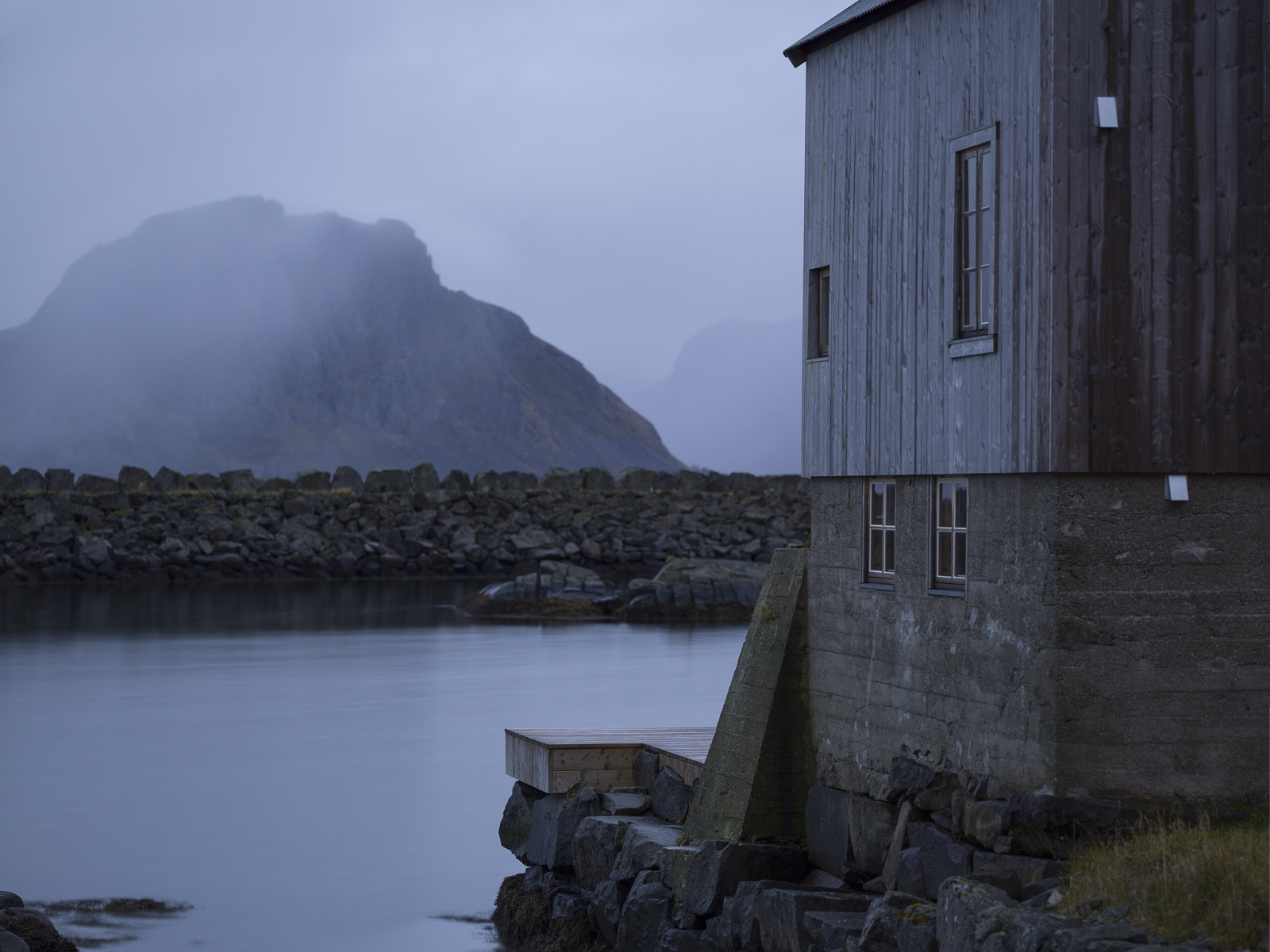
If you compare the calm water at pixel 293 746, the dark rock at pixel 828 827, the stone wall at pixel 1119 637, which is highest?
the stone wall at pixel 1119 637

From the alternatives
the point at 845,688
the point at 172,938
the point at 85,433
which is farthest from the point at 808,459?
the point at 85,433

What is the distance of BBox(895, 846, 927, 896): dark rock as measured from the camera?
7.97 m

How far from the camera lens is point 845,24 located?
955 cm

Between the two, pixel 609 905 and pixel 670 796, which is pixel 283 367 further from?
pixel 609 905

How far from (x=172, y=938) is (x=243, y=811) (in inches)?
197

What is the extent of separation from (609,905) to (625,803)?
1246 millimetres

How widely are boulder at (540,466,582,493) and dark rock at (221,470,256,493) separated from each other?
9.62m

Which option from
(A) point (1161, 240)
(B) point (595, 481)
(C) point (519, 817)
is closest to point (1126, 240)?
(A) point (1161, 240)

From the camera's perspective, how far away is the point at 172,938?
39.7 ft

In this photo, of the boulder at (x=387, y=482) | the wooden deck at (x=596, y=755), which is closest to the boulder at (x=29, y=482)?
the boulder at (x=387, y=482)

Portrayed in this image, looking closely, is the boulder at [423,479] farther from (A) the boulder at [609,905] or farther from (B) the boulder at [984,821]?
(B) the boulder at [984,821]

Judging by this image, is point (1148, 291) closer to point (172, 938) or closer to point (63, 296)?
point (172, 938)

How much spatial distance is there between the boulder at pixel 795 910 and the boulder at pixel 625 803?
120 inches

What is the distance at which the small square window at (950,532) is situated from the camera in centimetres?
848
